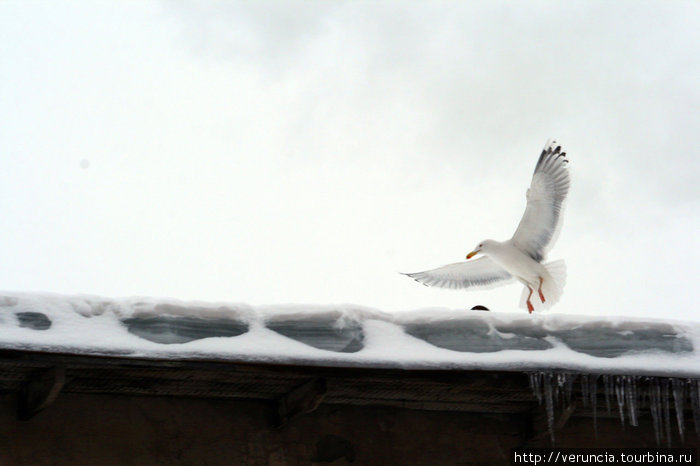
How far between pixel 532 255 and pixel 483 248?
1.45ft

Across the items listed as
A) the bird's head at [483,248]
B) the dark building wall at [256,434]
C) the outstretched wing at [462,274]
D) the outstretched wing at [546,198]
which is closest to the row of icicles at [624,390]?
the dark building wall at [256,434]

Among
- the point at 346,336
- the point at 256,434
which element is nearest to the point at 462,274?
the point at 256,434

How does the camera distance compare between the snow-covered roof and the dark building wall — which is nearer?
the snow-covered roof

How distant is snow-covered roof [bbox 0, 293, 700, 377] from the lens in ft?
10.7

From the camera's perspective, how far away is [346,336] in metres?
3.58

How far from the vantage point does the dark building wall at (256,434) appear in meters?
3.83

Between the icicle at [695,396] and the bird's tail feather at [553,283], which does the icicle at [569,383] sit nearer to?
the icicle at [695,396]

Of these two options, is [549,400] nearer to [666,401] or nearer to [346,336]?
[666,401]

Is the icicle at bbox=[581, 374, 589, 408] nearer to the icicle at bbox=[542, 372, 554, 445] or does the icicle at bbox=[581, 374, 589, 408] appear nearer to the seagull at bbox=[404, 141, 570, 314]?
the icicle at bbox=[542, 372, 554, 445]

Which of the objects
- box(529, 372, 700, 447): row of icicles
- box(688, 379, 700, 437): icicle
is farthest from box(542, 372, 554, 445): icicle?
box(688, 379, 700, 437): icicle

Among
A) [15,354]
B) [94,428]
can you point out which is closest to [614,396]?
[94,428]

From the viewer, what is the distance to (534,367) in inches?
144

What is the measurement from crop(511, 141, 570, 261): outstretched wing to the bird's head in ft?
1.07

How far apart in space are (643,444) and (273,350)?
2139mm
